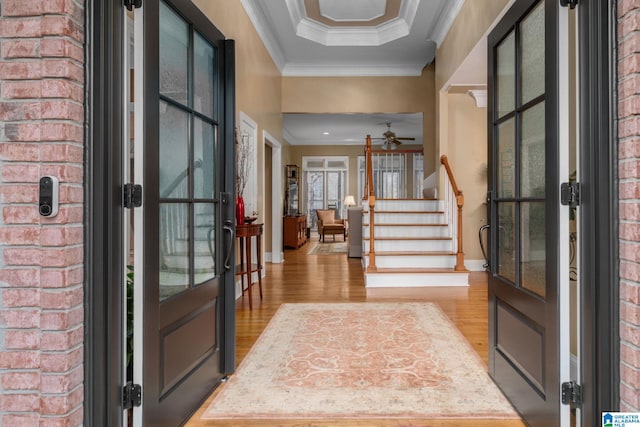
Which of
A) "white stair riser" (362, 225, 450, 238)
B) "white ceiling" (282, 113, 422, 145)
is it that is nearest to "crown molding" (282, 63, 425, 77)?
"white ceiling" (282, 113, 422, 145)

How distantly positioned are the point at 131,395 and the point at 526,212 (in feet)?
5.91

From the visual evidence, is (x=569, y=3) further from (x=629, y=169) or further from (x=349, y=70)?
(x=349, y=70)

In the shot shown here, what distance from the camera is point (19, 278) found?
4.37 feet

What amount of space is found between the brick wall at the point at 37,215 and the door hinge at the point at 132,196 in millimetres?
185

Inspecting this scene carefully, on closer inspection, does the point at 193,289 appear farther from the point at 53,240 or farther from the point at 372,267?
the point at 372,267

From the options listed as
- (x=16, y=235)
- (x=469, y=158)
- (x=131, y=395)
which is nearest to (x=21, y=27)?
(x=16, y=235)

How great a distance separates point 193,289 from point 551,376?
Result: 1.54m

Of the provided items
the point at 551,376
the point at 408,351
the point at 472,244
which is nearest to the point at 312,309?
the point at 408,351

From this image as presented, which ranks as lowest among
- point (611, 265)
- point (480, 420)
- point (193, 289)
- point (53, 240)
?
point (480, 420)

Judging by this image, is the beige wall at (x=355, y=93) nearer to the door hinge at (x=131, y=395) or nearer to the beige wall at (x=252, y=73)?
the beige wall at (x=252, y=73)

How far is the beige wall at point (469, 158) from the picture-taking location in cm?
620

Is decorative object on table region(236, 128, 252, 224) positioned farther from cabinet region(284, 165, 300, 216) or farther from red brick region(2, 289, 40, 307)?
cabinet region(284, 165, 300, 216)

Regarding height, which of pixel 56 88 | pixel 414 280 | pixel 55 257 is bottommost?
pixel 414 280

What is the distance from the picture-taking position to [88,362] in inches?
55.0
